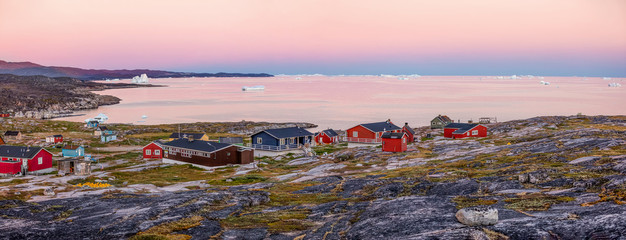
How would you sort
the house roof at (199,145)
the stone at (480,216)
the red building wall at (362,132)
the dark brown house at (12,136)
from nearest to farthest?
1. the stone at (480,216)
2. the house roof at (199,145)
3. the red building wall at (362,132)
4. the dark brown house at (12,136)

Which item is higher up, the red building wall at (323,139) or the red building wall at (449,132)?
Result: the red building wall at (449,132)

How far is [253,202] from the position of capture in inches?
1032

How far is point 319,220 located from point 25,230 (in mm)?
13142

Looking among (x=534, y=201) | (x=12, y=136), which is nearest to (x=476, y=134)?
(x=534, y=201)

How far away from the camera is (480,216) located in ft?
48.0

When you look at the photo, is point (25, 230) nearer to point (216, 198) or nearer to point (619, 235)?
point (216, 198)

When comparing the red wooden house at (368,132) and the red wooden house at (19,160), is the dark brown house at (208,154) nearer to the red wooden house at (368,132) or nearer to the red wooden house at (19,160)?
the red wooden house at (19,160)

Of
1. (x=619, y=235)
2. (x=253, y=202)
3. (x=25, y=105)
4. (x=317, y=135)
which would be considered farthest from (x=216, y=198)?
(x=25, y=105)

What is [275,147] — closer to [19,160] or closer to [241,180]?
[241,180]

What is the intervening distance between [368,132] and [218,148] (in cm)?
2912

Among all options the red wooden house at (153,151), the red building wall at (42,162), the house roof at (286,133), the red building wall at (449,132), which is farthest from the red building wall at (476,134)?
the red building wall at (42,162)

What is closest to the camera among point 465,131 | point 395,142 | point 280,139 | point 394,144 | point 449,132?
point 395,142

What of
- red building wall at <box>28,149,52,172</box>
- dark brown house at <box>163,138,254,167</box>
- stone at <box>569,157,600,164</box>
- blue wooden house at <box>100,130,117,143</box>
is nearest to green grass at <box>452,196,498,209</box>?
stone at <box>569,157,600,164</box>

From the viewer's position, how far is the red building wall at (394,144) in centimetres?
6009
